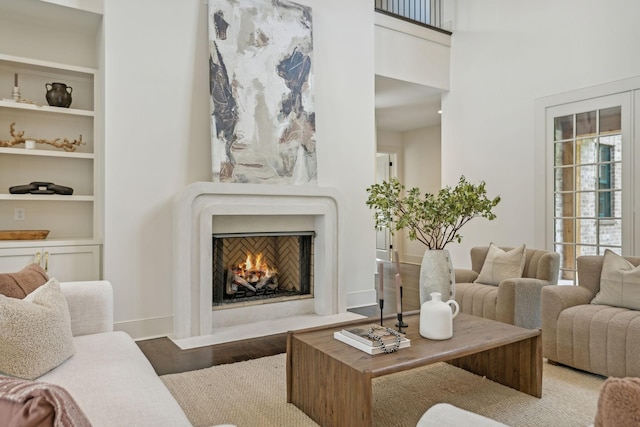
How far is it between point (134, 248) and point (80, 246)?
419 millimetres

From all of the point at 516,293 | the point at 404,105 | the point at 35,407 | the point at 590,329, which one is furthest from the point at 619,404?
the point at 404,105

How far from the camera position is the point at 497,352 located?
265 cm

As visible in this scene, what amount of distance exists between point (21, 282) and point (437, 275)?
2.10 meters

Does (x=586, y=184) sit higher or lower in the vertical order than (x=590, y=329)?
higher

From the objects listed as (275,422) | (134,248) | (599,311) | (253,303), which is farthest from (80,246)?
(599,311)

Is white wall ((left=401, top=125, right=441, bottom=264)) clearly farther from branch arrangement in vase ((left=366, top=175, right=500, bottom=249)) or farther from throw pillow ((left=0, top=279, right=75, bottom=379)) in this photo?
throw pillow ((left=0, top=279, right=75, bottom=379))

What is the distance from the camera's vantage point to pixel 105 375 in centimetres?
167

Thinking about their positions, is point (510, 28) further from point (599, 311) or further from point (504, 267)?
point (599, 311)

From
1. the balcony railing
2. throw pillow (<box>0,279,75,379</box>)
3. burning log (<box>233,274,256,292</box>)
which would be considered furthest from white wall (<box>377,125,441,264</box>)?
throw pillow (<box>0,279,75,379</box>)

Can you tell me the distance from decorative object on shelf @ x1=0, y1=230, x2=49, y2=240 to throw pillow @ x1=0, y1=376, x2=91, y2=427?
3.28m


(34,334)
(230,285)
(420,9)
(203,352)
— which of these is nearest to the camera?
(34,334)

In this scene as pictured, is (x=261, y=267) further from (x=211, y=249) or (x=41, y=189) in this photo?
(x=41, y=189)

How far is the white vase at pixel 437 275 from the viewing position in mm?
2504

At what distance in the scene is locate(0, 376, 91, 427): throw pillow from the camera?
64 centimetres
